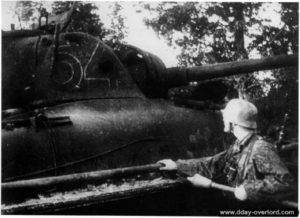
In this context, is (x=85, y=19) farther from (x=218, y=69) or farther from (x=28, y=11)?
(x=218, y=69)

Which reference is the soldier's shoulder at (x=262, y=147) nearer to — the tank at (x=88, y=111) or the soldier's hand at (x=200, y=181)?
the soldier's hand at (x=200, y=181)

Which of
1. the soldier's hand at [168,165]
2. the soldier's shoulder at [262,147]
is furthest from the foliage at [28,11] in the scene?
the soldier's shoulder at [262,147]

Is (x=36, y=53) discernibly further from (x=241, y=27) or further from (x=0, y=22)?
(x=241, y=27)

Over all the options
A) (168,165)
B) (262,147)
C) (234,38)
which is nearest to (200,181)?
(168,165)

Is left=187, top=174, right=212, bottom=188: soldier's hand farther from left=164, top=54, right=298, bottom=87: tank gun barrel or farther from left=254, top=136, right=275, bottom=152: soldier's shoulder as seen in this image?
left=164, top=54, right=298, bottom=87: tank gun barrel

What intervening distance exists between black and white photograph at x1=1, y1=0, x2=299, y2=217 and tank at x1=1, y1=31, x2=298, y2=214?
0.03 feet

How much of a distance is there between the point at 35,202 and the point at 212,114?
232cm

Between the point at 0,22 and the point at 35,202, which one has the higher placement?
the point at 0,22

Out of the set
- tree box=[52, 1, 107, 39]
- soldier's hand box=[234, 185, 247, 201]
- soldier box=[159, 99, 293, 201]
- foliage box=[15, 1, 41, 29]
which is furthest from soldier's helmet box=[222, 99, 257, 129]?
tree box=[52, 1, 107, 39]

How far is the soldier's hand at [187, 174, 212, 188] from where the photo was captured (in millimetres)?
3090

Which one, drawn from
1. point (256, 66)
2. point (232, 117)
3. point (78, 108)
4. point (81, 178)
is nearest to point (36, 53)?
point (78, 108)

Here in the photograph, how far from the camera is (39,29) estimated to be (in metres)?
4.95

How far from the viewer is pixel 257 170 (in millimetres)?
2803

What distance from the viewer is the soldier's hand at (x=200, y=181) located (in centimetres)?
309
